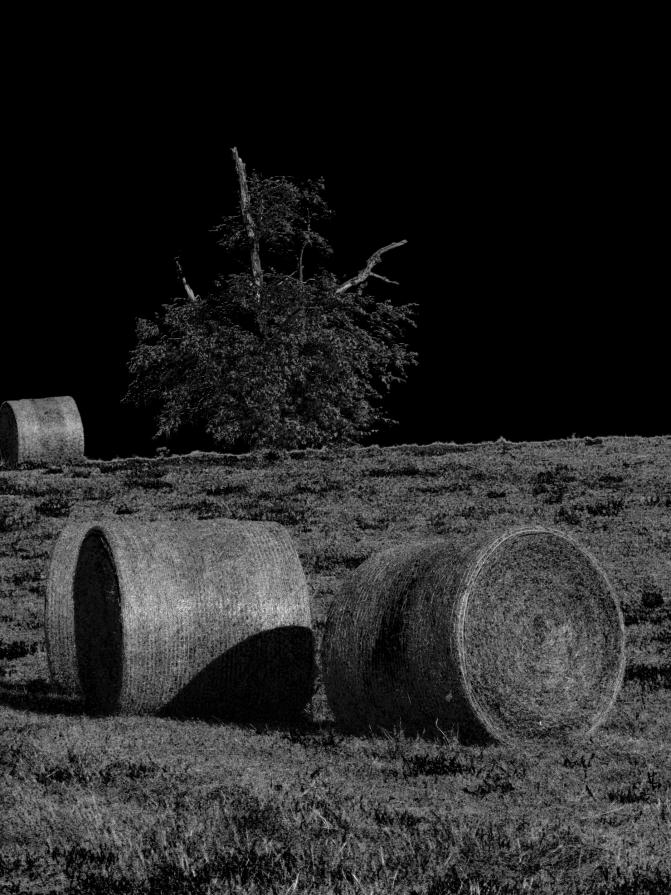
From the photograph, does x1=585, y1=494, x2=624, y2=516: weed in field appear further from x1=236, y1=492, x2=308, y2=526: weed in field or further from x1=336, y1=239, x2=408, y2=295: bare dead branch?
x1=336, y1=239, x2=408, y2=295: bare dead branch

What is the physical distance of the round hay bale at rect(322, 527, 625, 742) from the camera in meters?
9.79

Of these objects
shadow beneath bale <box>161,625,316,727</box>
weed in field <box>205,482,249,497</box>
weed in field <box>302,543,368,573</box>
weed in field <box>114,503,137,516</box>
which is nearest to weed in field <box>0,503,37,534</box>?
weed in field <box>114,503,137,516</box>

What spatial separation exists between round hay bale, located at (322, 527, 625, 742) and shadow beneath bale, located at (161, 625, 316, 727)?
0.81m

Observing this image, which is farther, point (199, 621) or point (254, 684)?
point (254, 684)

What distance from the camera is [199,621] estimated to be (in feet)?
36.6

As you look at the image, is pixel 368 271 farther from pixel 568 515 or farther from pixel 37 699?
pixel 37 699

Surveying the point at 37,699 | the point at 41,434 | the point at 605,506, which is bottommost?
the point at 37,699

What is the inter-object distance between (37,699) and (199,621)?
222cm

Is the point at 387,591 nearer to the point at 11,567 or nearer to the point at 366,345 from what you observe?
the point at 11,567

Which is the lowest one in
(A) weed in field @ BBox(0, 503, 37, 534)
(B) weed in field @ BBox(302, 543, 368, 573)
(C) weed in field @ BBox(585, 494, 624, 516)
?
(B) weed in field @ BBox(302, 543, 368, 573)

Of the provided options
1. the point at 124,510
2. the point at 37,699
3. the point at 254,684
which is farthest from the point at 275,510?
the point at 254,684

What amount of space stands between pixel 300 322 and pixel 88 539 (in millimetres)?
29739

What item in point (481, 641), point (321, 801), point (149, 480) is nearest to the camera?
point (321, 801)

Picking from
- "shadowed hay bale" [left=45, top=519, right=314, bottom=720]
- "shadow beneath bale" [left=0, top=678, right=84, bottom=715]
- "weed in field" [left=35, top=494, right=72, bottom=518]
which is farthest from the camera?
"weed in field" [left=35, top=494, right=72, bottom=518]
